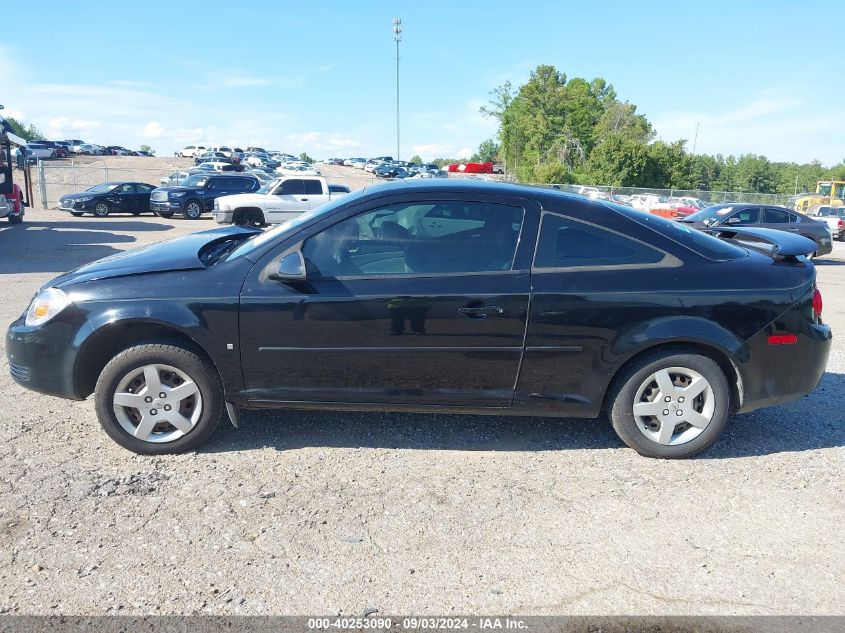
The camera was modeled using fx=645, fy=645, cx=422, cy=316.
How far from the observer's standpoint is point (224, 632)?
8.15ft

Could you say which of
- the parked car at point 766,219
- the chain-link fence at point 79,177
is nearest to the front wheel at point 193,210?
the chain-link fence at point 79,177

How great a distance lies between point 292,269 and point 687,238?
244cm

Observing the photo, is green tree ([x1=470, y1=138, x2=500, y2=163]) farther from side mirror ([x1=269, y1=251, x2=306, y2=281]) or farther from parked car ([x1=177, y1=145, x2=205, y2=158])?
side mirror ([x1=269, y1=251, x2=306, y2=281])

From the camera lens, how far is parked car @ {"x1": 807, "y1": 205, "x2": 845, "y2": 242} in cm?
2462

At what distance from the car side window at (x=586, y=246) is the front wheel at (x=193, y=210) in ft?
71.2

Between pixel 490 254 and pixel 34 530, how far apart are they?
109 inches

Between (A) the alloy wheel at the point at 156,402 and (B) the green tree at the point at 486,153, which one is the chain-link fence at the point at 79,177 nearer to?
(A) the alloy wheel at the point at 156,402

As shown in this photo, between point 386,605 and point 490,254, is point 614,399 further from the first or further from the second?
point 386,605

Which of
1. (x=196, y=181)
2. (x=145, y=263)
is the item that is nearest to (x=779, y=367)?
(x=145, y=263)

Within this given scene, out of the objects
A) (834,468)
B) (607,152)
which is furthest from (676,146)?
(834,468)

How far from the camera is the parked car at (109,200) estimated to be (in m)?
23.2

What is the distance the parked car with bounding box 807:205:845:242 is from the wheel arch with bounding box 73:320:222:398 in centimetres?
2563

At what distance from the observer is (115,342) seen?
12.9 feet

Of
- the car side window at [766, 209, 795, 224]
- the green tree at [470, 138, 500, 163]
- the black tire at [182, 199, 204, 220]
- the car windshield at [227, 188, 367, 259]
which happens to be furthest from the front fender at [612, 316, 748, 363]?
the green tree at [470, 138, 500, 163]
